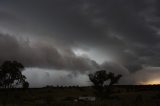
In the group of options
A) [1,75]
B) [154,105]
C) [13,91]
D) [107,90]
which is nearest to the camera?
A: [154,105]

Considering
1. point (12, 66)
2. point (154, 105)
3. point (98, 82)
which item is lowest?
point (154, 105)

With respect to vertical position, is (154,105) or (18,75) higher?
(18,75)

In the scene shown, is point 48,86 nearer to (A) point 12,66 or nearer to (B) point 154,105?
(A) point 12,66

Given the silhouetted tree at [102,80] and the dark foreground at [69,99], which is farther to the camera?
the silhouetted tree at [102,80]

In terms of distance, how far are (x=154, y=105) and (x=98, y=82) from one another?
40106 millimetres

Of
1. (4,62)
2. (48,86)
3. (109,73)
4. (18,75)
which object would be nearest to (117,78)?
(109,73)

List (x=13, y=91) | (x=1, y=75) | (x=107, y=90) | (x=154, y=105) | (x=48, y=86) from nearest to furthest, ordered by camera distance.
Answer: (x=154, y=105), (x=107, y=90), (x=1, y=75), (x=13, y=91), (x=48, y=86)

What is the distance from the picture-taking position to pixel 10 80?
8869 cm

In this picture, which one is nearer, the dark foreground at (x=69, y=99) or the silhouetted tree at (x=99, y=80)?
the dark foreground at (x=69, y=99)

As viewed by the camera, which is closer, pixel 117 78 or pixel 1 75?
pixel 117 78

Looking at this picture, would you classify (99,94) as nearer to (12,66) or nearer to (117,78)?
(117,78)

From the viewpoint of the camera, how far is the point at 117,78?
261ft

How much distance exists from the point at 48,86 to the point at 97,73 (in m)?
44.4

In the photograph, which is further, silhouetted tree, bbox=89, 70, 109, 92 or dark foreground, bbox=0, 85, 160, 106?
silhouetted tree, bbox=89, 70, 109, 92
